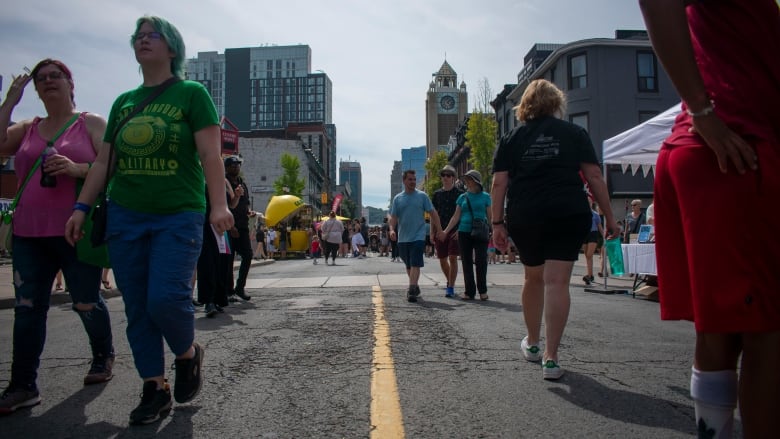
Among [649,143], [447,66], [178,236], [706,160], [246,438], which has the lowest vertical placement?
[246,438]

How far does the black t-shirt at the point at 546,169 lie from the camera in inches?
141

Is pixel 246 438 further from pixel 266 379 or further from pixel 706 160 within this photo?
Answer: pixel 706 160

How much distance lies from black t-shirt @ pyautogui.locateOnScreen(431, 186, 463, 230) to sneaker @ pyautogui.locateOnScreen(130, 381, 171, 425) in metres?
6.29

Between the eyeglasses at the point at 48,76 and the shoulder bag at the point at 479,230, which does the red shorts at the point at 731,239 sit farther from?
the shoulder bag at the point at 479,230

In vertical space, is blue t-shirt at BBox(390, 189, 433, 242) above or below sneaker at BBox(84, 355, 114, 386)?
above

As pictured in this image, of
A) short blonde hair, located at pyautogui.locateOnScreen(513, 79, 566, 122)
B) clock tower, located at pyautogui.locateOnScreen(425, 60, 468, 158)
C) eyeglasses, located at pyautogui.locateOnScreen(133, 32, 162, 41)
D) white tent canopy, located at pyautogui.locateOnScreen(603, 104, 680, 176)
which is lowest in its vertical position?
short blonde hair, located at pyautogui.locateOnScreen(513, 79, 566, 122)

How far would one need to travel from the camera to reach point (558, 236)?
3.59m

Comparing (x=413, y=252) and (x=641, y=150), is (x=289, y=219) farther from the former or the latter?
(x=641, y=150)

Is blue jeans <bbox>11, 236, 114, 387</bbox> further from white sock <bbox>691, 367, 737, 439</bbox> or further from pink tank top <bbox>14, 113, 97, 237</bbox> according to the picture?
white sock <bbox>691, 367, 737, 439</bbox>

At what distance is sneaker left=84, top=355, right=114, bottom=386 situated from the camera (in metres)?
3.43

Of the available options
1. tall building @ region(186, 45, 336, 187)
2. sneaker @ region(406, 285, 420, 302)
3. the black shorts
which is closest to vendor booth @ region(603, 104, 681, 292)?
sneaker @ region(406, 285, 420, 302)

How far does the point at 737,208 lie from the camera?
154cm

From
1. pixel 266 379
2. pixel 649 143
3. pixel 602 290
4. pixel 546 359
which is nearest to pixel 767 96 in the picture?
pixel 546 359

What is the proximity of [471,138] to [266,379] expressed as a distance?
39.6m
